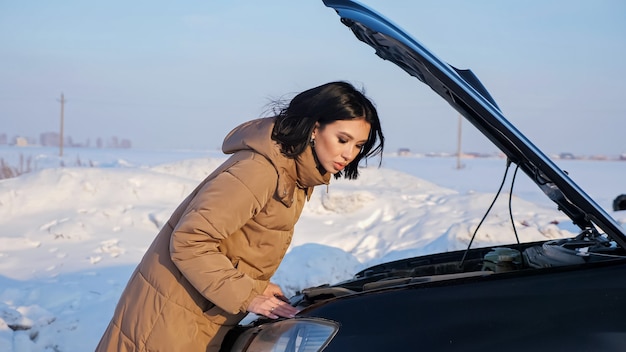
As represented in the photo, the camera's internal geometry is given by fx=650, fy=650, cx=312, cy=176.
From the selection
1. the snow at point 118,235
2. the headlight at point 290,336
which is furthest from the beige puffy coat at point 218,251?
the snow at point 118,235

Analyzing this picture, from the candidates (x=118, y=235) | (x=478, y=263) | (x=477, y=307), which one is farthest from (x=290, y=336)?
(x=118, y=235)

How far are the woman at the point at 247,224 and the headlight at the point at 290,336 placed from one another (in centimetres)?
7

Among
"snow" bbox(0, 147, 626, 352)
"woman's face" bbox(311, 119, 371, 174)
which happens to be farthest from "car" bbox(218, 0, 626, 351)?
"snow" bbox(0, 147, 626, 352)

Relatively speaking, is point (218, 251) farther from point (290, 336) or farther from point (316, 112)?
point (316, 112)

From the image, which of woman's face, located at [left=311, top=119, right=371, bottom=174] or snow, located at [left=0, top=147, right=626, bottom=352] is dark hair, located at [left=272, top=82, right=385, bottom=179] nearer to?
woman's face, located at [left=311, top=119, right=371, bottom=174]

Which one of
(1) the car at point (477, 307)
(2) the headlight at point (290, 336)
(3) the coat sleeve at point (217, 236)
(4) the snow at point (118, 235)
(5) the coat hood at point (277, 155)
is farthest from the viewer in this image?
(4) the snow at point (118, 235)

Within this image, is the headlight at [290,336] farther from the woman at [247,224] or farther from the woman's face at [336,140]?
the woman's face at [336,140]

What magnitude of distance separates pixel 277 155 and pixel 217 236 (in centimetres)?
37

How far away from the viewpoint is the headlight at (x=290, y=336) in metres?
1.96

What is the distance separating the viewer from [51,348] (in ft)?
15.5

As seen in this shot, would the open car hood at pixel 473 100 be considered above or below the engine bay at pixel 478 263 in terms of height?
above

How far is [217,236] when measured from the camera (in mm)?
2191

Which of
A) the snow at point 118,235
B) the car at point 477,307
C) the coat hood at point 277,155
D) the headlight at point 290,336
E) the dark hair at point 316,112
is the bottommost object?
the snow at point 118,235

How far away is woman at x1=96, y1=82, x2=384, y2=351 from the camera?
7.26ft
